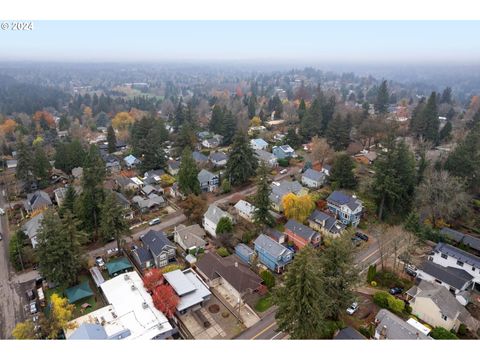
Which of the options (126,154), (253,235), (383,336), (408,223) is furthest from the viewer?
(126,154)

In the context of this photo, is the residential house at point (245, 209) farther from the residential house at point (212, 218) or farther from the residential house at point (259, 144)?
the residential house at point (259, 144)

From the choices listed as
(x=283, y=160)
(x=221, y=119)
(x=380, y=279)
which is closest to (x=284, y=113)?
(x=221, y=119)

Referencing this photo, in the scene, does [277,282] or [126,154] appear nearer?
[277,282]

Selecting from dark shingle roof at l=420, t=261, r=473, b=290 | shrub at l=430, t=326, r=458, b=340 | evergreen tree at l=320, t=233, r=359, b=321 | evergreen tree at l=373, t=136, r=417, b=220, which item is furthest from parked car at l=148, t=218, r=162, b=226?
shrub at l=430, t=326, r=458, b=340

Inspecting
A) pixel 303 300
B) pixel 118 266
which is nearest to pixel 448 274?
pixel 303 300

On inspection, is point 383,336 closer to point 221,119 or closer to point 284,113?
point 221,119

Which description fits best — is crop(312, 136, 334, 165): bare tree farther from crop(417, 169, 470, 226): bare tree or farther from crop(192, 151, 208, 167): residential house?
crop(192, 151, 208, 167): residential house
